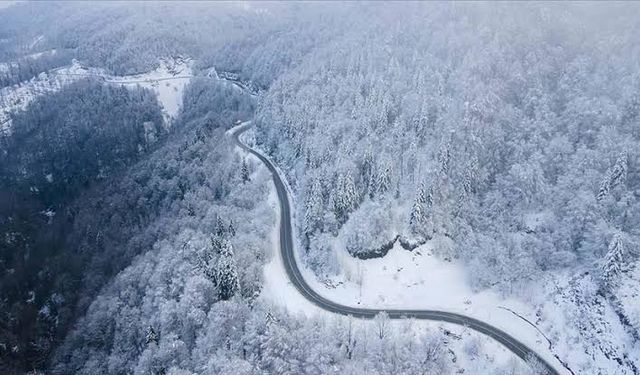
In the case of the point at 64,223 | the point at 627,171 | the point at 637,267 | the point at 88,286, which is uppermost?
the point at 627,171

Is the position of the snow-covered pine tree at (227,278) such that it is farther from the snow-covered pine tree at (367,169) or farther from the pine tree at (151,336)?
the snow-covered pine tree at (367,169)

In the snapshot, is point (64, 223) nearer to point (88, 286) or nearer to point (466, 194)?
point (88, 286)

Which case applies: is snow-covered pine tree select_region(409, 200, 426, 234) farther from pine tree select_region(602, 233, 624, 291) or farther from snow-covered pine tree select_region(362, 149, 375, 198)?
pine tree select_region(602, 233, 624, 291)

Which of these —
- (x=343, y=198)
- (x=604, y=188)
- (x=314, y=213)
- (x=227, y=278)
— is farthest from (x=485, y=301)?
(x=227, y=278)

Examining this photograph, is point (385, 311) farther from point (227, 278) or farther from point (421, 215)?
point (227, 278)

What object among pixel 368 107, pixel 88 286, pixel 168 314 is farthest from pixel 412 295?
pixel 88 286

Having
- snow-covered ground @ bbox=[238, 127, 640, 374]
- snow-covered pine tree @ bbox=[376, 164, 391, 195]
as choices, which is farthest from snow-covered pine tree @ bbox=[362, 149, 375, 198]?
snow-covered ground @ bbox=[238, 127, 640, 374]
